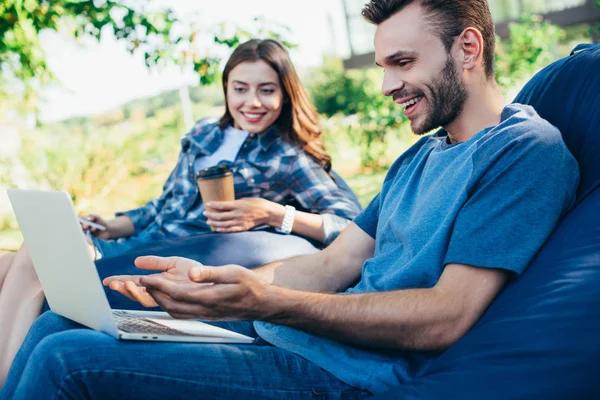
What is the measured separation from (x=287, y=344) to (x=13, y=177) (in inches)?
239

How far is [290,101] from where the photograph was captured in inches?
121

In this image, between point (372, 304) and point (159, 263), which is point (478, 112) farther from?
point (159, 263)

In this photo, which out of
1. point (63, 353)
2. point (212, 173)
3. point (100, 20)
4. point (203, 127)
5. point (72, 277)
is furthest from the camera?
point (100, 20)

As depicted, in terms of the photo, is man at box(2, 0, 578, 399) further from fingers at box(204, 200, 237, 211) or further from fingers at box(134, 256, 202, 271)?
fingers at box(204, 200, 237, 211)

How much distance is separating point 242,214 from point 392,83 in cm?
108

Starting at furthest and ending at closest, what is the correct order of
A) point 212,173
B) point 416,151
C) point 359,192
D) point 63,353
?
point 359,192 < point 212,173 < point 416,151 < point 63,353

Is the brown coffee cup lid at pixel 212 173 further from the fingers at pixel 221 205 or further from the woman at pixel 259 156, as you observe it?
the woman at pixel 259 156

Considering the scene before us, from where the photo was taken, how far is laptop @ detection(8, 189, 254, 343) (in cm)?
129

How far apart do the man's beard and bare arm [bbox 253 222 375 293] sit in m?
0.44

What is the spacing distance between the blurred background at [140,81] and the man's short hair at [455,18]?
195cm

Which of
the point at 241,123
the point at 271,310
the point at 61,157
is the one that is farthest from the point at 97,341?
the point at 61,157

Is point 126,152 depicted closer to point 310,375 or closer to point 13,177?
point 13,177

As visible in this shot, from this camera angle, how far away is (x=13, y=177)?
22.4 feet

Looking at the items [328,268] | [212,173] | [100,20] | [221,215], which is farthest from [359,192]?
[328,268]
